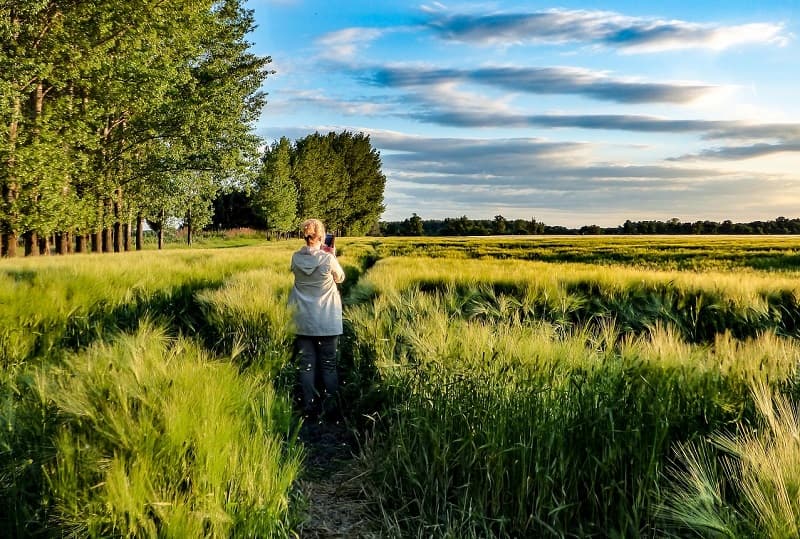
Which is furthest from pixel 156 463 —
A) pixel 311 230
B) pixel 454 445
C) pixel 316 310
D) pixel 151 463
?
pixel 311 230

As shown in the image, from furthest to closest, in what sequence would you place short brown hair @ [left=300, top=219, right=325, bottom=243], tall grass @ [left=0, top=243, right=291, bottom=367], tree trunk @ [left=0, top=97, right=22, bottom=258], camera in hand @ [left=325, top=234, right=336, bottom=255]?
1. tree trunk @ [left=0, top=97, right=22, bottom=258]
2. camera in hand @ [left=325, top=234, right=336, bottom=255]
3. tall grass @ [left=0, top=243, right=291, bottom=367]
4. short brown hair @ [left=300, top=219, right=325, bottom=243]

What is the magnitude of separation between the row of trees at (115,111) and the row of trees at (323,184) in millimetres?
19225

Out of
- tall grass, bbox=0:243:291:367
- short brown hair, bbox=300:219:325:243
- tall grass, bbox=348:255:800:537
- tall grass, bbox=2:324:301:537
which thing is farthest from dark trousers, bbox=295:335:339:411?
tall grass, bbox=2:324:301:537

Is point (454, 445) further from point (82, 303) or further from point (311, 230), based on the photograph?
point (82, 303)

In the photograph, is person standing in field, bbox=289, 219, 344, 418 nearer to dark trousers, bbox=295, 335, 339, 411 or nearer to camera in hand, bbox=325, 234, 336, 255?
dark trousers, bbox=295, 335, 339, 411

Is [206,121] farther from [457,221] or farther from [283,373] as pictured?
[457,221]

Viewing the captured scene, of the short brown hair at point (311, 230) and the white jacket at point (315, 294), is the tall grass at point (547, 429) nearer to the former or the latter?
the white jacket at point (315, 294)

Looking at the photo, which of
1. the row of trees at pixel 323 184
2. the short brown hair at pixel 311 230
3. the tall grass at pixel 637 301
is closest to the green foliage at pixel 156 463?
the short brown hair at pixel 311 230

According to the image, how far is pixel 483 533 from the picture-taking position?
3176 mm

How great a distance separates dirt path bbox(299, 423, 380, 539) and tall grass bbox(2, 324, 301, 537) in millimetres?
333

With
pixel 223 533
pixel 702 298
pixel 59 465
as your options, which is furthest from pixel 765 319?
pixel 59 465

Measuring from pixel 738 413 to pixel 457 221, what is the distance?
99840 millimetres

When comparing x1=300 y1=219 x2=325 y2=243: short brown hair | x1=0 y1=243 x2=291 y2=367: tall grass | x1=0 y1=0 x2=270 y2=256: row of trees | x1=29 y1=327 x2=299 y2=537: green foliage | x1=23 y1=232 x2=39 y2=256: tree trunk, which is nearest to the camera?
x1=29 y1=327 x2=299 y2=537: green foliage

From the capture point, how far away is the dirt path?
331cm
